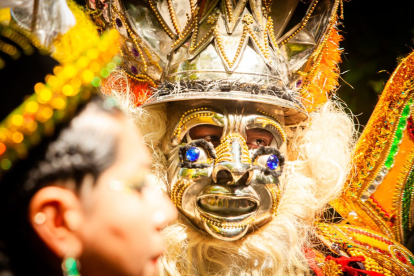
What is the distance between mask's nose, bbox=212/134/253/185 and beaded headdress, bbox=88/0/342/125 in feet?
0.62

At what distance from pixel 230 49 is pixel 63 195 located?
1.07 metres

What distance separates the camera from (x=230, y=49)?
162 centimetres

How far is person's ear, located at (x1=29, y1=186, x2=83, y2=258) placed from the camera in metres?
0.74

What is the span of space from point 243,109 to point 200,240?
1.98 ft

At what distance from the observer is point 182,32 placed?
5.68ft

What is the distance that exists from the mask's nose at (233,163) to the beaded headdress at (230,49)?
188mm

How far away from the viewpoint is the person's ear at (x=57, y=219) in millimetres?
740

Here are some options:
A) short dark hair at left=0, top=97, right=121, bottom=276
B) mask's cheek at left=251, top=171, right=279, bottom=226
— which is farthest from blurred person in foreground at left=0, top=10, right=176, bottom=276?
mask's cheek at left=251, top=171, right=279, bottom=226

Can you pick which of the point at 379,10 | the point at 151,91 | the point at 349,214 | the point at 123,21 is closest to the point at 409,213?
the point at 349,214

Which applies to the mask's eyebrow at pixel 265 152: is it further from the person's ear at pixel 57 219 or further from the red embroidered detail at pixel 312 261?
the person's ear at pixel 57 219

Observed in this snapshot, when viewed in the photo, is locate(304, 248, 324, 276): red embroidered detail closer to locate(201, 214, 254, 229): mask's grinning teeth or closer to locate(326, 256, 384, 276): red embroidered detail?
locate(326, 256, 384, 276): red embroidered detail

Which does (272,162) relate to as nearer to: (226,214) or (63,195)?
(226,214)

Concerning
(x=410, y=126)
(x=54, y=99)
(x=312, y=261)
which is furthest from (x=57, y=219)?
(x=410, y=126)

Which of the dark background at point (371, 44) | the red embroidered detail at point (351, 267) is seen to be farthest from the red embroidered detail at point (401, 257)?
the dark background at point (371, 44)
